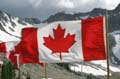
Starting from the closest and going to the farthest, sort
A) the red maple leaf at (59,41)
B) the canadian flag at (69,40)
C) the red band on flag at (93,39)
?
the red band on flag at (93,39) → the canadian flag at (69,40) → the red maple leaf at (59,41)

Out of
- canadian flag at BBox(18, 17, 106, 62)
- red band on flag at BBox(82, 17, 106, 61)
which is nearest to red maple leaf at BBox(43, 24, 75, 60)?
canadian flag at BBox(18, 17, 106, 62)

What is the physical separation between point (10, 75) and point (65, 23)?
540ft

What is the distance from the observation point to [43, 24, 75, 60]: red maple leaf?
3188 cm

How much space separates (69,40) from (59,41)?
642 millimetres

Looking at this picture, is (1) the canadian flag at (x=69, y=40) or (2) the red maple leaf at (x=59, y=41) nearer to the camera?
(1) the canadian flag at (x=69, y=40)

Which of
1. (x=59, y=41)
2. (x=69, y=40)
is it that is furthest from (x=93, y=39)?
(x=59, y=41)

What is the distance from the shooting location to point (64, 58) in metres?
32.2

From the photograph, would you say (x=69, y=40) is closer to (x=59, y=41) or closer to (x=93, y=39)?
(x=59, y=41)

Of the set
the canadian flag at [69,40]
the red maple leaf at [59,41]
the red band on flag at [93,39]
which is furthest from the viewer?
the red maple leaf at [59,41]

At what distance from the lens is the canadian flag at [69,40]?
31250mm

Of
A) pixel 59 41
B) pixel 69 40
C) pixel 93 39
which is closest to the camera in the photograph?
pixel 93 39

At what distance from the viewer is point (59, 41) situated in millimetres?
32031

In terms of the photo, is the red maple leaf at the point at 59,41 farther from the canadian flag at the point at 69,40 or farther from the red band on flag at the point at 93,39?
the red band on flag at the point at 93,39

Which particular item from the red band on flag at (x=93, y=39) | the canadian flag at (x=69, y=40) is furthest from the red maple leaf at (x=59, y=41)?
the red band on flag at (x=93, y=39)
